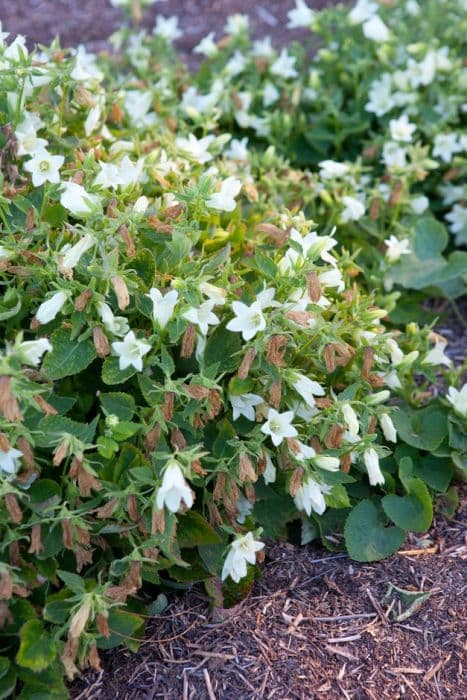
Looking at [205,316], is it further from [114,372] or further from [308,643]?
[308,643]

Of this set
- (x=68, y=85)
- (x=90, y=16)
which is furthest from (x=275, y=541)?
(x=90, y=16)

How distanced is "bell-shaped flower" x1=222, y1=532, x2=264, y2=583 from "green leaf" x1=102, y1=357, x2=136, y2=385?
0.51 metres

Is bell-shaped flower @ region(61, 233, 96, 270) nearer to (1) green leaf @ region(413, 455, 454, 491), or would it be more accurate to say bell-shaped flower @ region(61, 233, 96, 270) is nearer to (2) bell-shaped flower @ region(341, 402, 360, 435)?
(2) bell-shaped flower @ region(341, 402, 360, 435)

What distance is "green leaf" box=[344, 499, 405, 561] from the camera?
8.18ft

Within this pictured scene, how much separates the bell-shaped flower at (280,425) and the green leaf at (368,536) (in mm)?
427

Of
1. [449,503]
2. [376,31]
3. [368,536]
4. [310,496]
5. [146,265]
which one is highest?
[146,265]

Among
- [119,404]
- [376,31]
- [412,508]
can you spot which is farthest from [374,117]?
[119,404]

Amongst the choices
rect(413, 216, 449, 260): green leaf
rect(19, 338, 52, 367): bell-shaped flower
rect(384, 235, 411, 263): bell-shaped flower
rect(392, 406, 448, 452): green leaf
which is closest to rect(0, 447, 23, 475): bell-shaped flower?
rect(19, 338, 52, 367): bell-shaped flower

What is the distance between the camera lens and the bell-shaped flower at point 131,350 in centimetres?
217

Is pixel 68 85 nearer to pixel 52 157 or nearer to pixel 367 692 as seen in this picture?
pixel 52 157

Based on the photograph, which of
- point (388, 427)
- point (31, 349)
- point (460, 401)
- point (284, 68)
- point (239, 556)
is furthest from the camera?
point (284, 68)

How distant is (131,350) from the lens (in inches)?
86.7

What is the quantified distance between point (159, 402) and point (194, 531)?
1.17ft

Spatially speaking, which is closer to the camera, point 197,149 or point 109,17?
point 197,149
